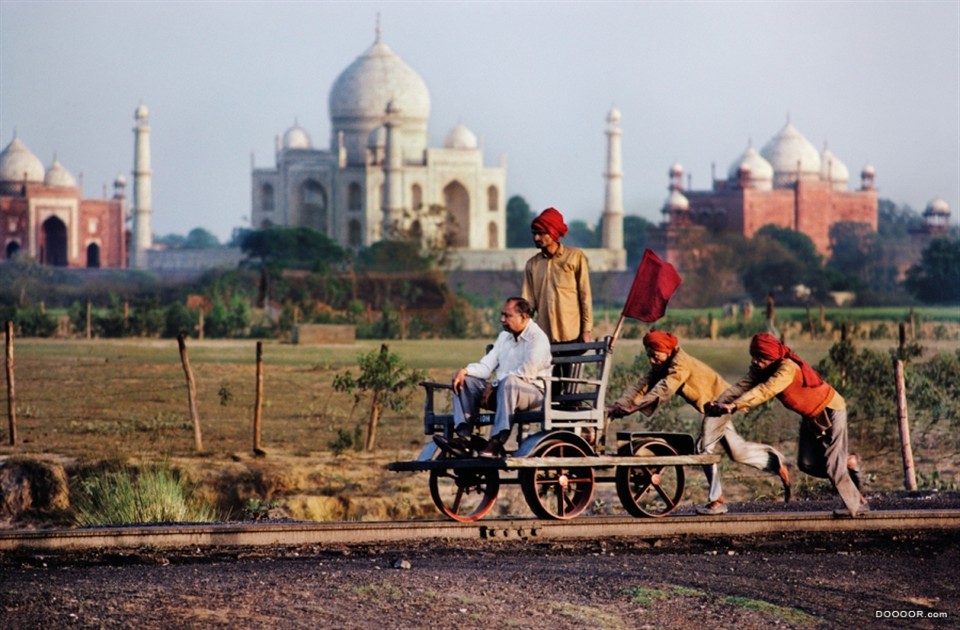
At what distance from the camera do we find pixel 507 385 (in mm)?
6938

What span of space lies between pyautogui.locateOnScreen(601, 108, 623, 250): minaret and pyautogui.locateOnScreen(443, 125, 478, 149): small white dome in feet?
24.4

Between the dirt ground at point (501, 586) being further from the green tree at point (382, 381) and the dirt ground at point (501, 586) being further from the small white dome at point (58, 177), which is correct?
the small white dome at point (58, 177)

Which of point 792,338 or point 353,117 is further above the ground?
point 353,117

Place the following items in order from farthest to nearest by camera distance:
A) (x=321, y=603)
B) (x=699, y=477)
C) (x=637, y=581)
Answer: (x=699, y=477)
(x=637, y=581)
(x=321, y=603)

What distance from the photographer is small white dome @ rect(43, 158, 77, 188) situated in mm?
61969

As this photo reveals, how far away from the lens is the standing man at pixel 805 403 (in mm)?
7219

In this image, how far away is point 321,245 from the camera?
54281mm

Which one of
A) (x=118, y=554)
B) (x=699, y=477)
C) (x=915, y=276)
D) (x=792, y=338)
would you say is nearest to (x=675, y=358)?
(x=118, y=554)

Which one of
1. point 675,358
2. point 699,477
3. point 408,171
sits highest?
point 408,171

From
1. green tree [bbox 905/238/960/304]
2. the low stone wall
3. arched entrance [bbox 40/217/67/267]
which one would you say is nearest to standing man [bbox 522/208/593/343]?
the low stone wall

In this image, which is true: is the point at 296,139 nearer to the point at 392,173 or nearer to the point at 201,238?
the point at 392,173

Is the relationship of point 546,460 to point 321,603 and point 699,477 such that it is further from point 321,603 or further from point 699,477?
point 699,477

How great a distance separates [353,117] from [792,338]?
39.4m

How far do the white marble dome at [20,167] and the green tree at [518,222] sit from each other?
19.9m
